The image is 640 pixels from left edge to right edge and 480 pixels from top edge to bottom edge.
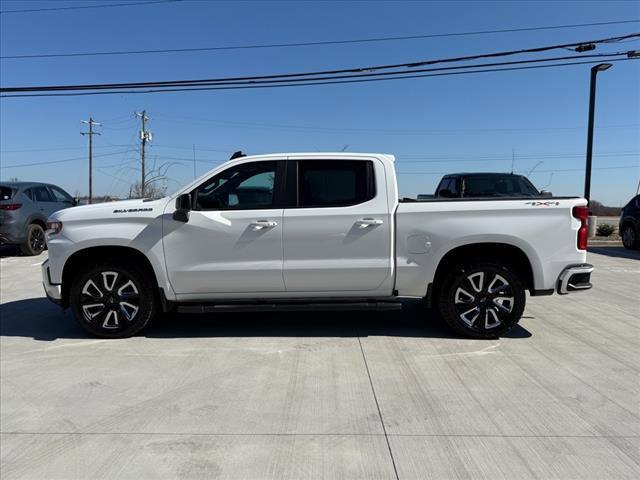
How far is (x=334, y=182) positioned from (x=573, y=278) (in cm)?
269

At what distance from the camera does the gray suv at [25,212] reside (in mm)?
11070

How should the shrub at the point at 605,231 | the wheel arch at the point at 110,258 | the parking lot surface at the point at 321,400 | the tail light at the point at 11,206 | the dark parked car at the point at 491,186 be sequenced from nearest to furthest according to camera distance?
the parking lot surface at the point at 321,400
the wheel arch at the point at 110,258
the dark parked car at the point at 491,186
the tail light at the point at 11,206
the shrub at the point at 605,231

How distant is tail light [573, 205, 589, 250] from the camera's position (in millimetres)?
4953

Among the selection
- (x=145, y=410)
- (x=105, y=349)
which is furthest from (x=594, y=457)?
(x=105, y=349)

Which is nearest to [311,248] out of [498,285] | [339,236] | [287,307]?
[339,236]

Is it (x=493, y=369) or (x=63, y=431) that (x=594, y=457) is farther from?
(x=63, y=431)

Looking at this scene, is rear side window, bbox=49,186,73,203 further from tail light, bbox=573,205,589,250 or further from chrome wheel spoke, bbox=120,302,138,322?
tail light, bbox=573,205,589,250

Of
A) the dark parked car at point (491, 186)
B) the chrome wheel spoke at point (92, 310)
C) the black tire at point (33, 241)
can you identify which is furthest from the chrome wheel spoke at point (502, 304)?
the black tire at point (33, 241)

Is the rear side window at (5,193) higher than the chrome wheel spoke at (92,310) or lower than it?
higher

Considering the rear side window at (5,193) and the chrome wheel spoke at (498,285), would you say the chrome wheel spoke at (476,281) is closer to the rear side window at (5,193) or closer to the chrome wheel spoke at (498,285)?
the chrome wheel spoke at (498,285)

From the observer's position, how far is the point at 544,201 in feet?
16.4

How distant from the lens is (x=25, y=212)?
1136cm

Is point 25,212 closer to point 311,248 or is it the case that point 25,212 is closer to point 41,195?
point 41,195

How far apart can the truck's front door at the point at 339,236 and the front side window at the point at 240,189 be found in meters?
0.25
